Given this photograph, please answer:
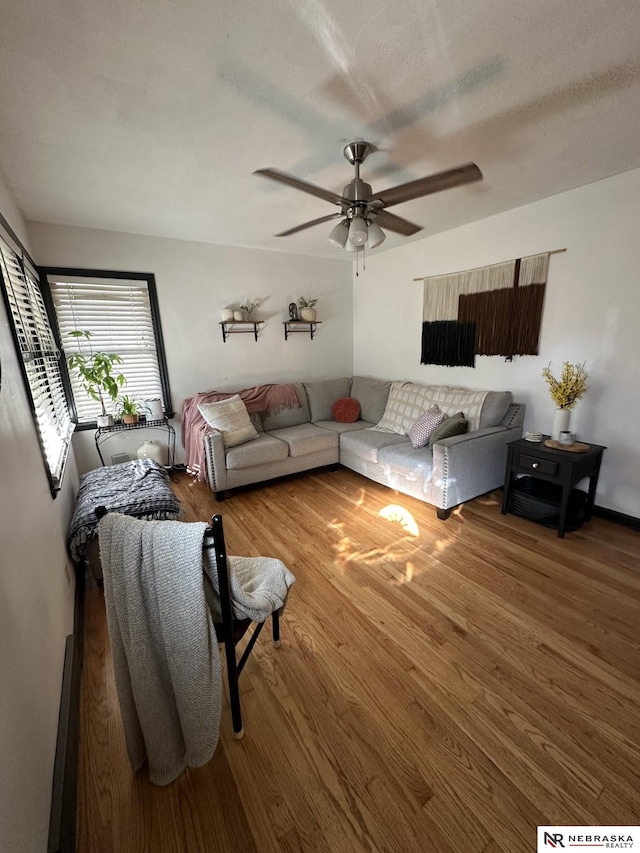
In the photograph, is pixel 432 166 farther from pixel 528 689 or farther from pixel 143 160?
pixel 528 689

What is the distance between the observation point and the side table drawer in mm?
2408

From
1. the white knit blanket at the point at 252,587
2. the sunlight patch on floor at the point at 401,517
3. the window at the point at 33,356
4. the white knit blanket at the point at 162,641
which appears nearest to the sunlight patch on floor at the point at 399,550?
the sunlight patch on floor at the point at 401,517

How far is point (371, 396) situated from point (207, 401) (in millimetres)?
1869

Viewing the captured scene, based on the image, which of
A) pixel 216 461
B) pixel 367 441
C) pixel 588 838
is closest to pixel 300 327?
pixel 367 441

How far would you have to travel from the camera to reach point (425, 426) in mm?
3102

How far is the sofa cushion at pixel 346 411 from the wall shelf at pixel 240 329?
50.3 inches

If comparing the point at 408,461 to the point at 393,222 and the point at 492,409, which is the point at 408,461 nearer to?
the point at 492,409

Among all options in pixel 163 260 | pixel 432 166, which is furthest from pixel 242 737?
pixel 163 260

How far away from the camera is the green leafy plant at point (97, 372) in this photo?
3.08 metres

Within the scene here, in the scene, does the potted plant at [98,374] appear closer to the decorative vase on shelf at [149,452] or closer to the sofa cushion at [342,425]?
the decorative vase on shelf at [149,452]

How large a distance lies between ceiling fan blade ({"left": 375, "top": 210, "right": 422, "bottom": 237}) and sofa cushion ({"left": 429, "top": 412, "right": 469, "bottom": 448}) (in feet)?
5.04

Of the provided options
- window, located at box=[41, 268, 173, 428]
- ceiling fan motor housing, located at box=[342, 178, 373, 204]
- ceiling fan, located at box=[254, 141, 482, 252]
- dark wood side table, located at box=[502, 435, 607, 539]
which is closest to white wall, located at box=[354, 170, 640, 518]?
dark wood side table, located at box=[502, 435, 607, 539]

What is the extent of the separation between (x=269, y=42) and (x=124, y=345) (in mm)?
2880

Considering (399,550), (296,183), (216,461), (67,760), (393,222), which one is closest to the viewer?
(67,760)
